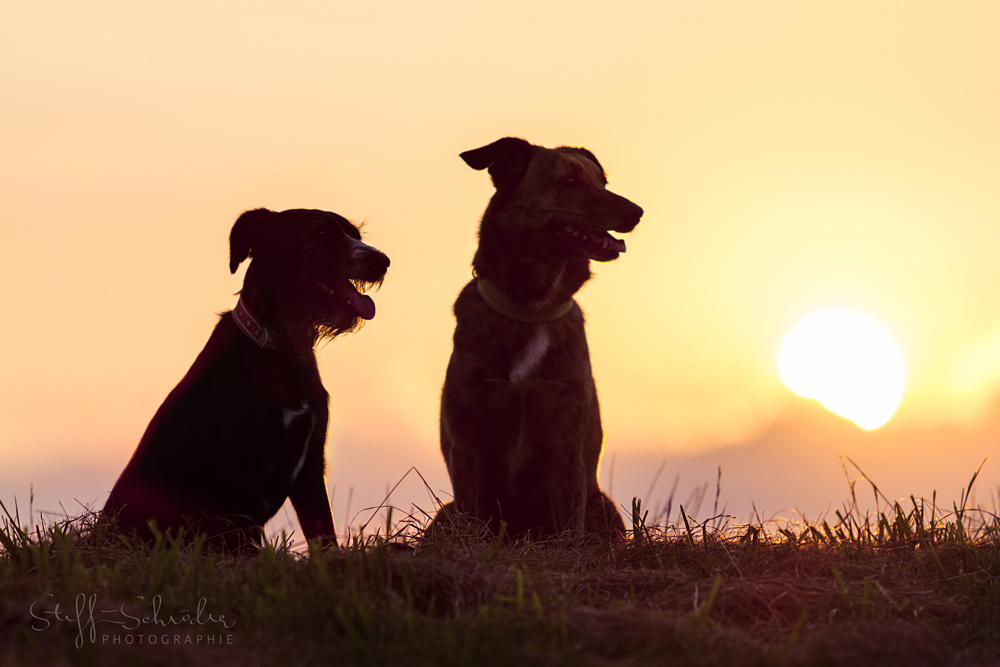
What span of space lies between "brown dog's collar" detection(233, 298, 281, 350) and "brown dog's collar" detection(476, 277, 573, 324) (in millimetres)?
1427

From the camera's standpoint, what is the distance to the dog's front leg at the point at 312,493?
187 inches

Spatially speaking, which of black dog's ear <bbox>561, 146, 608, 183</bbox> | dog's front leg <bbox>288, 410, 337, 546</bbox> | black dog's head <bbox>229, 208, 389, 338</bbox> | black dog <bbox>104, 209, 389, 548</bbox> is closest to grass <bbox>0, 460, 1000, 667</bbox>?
black dog <bbox>104, 209, 389, 548</bbox>

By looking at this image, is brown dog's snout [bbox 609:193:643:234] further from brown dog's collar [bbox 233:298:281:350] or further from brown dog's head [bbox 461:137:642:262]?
brown dog's collar [bbox 233:298:281:350]

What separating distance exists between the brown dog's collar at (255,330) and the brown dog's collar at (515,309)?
143 centimetres

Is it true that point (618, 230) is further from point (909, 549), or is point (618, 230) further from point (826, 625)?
point (826, 625)

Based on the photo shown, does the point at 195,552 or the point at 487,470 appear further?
the point at 487,470

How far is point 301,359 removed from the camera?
4832mm

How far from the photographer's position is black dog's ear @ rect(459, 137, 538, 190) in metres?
5.55

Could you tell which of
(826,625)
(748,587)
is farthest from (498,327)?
(826,625)

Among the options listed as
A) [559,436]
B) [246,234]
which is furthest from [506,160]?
[559,436]

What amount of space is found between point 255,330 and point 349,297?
0.67 meters

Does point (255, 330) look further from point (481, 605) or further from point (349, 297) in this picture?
point (481, 605)

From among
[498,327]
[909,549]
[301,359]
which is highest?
[498,327]

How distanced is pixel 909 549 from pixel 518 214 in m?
3.03
